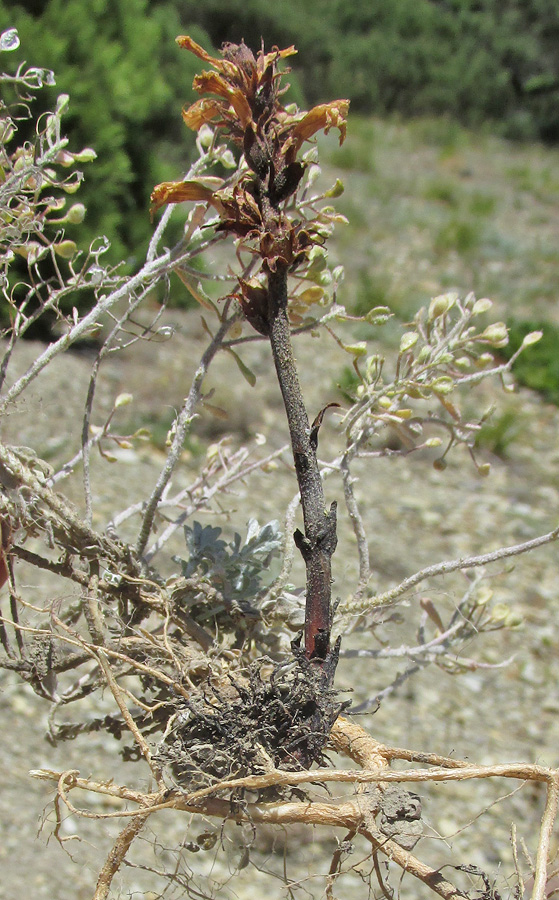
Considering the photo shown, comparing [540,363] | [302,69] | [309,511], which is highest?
[302,69]

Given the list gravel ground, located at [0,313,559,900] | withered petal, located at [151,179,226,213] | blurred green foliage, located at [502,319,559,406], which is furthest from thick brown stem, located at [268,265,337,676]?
blurred green foliage, located at [502,319,559,406]

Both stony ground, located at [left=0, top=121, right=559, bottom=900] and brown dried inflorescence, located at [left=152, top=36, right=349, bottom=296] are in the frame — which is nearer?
brown dried inflorescence, located at [left=152, top=36, right=349, bottom=296]

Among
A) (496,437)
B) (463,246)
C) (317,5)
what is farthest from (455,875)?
(317,5)

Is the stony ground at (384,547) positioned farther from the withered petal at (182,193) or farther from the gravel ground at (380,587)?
the withered petal at (182,193)

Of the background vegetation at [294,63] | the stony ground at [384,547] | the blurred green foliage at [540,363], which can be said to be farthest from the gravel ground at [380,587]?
the background vegetation at [294,63]

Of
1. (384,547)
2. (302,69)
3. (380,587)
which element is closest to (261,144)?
(380,587)

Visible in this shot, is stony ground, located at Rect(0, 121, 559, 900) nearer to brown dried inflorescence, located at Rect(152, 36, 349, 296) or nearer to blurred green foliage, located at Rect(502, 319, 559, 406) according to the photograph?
blurred green foliage, located at Rect(502, 319, 559, 406)

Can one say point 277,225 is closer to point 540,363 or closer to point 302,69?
point 540,363
